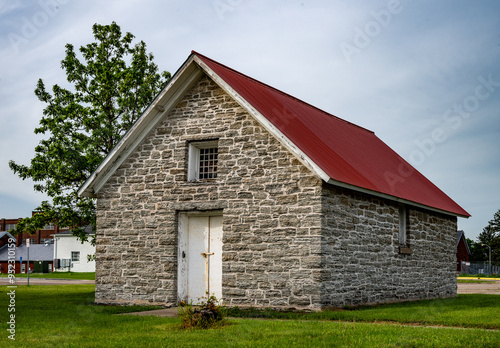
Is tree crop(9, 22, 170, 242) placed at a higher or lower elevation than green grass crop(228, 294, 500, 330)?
higher

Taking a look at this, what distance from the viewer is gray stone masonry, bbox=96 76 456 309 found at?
13.9m

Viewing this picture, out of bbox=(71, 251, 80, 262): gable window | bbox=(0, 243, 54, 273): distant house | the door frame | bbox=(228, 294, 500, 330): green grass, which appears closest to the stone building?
the door frame

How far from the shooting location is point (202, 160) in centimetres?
1608

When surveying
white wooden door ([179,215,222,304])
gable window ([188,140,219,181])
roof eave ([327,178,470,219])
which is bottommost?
white wooden door ([179,215,222,304])

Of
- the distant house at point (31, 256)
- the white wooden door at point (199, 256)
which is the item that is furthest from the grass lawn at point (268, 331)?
the distant house at point (31, 256)

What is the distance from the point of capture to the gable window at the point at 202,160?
15820 mm

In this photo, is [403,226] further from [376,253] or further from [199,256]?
[199,256]

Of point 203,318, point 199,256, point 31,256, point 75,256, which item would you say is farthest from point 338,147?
point 31,256

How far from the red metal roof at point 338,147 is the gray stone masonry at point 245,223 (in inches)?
18.5

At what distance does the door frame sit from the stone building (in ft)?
0.09

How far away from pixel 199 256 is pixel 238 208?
1.87 m

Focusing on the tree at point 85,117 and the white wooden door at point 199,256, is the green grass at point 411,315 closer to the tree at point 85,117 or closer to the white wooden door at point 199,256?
the white wooden door at point 199,256

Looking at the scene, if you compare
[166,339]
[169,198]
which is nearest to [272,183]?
[169,198]

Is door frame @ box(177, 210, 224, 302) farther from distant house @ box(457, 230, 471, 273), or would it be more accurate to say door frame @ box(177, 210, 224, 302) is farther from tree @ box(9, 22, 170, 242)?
distant house @ box(457, 230, 471, 273)
